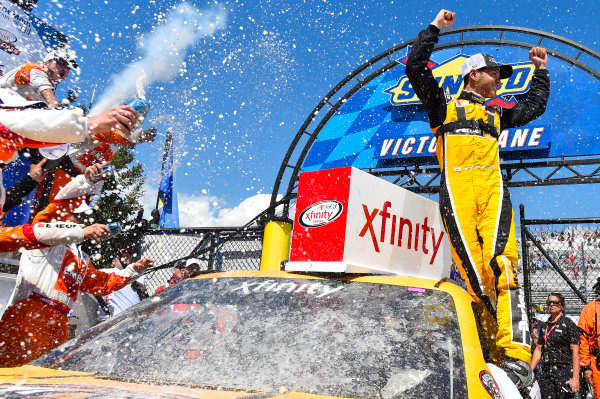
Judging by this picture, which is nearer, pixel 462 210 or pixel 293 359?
pixel 293 359

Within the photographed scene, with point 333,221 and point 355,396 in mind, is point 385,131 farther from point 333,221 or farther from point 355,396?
point 355,396

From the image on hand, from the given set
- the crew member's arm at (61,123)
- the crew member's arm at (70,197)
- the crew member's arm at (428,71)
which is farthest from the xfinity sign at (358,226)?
the crew member's arm at (70,197)

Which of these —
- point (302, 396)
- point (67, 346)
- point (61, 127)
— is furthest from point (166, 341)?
point (61, 127)

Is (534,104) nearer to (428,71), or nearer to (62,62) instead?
(428,71)

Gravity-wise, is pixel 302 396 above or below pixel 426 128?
below

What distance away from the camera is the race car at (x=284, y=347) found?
142 cm

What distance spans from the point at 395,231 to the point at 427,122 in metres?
6.87

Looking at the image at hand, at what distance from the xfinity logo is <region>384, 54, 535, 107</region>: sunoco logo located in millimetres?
5913

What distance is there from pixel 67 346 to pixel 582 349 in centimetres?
584

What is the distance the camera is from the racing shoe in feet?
6.41

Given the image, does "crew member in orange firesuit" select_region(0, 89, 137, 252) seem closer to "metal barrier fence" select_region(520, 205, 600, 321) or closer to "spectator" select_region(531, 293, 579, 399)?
"metal barrier fence" select_region(520, 205, 600, 321)

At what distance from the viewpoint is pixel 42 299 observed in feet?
10.6

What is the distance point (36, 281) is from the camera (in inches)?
126

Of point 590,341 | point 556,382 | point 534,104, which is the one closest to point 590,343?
point 590,341
